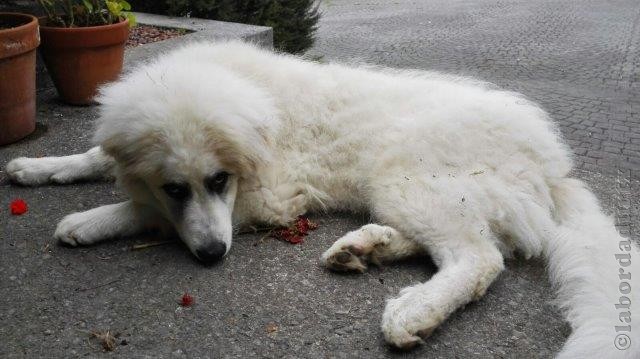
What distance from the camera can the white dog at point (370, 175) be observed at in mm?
2598

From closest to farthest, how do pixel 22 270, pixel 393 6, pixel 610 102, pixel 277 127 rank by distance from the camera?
pixel 22 270 → pixel 277 127 → pixel 610 102 → pixel 393 6

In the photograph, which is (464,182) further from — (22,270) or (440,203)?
(22,270)

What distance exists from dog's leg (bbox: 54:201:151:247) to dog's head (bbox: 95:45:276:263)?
0.33ft

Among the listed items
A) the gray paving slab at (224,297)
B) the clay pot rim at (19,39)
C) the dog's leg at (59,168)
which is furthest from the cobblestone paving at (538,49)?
the clay pot rim at (19,39)

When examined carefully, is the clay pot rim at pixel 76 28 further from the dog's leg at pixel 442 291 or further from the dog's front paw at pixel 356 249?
the dog's leg at pixel 442 291

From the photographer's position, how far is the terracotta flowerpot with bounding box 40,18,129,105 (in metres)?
4.35

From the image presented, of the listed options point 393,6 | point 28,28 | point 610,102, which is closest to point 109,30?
point 28,28

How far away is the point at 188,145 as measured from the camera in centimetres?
267

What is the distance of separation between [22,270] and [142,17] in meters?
4.44

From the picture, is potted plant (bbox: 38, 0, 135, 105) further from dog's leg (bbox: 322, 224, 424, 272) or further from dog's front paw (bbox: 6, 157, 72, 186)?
dog's leg (bbox: 322, 224, 424, 272)

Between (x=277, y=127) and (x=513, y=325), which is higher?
(x=277, y=127)

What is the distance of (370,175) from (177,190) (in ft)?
3.37

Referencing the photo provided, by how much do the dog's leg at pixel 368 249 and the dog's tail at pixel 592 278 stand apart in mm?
685

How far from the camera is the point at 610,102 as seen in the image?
6387mm
